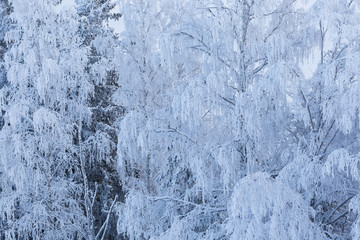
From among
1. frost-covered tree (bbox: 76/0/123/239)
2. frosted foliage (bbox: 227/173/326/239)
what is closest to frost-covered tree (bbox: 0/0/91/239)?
frost-covered tree (bbox: 76/0/123/239)

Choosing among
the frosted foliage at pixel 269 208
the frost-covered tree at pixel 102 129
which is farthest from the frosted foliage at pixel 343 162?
the frost-covered tree at pixel 102 129

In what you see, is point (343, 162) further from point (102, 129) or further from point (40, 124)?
point (102, 129)

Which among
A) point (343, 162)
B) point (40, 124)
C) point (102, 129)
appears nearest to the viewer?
point (343, 162)

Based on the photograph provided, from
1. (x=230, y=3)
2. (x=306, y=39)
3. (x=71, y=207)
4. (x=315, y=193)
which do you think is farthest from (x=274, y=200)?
(x=71, y=207)

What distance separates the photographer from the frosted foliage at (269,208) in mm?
4371

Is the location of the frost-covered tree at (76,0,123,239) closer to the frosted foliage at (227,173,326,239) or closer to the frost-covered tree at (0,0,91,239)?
the frost-covered tree at (0,0,91,239)

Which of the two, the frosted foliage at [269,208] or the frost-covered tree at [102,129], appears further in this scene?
the frost-covered tree at [102,129]

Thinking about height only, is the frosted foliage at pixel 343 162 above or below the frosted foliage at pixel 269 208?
above

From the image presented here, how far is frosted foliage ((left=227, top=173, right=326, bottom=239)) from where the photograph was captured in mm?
4371

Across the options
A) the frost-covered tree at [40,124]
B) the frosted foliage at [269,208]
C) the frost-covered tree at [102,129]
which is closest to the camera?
the frosted foliage at [269,208]

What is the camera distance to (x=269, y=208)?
4.45 meters

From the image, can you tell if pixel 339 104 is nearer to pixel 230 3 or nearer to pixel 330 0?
pixel 330 0

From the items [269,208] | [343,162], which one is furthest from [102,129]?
[343,162]

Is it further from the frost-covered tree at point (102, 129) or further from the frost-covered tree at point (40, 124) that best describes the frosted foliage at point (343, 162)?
the frost-covered tree at point (102, 129)
